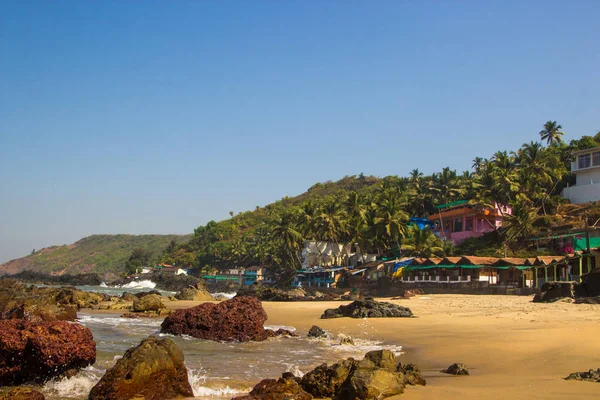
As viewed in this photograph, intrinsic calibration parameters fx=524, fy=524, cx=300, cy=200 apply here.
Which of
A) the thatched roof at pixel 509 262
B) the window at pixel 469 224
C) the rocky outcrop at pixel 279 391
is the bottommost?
the rocky outcrop at pixel 279 391

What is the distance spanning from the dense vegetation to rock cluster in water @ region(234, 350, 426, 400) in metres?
47.8

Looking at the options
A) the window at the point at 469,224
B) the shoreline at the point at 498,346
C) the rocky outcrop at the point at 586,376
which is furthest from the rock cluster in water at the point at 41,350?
the window at the point at 469,224

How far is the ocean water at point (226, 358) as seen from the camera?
10133 mm

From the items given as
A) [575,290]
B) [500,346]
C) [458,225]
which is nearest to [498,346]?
[500,346]

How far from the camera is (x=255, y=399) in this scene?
8.24 metres

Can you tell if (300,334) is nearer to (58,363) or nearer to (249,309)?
(249,309)

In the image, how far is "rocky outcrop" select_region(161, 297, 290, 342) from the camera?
1817 cm

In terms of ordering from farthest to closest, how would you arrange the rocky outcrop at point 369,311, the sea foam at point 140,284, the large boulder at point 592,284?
the sea foam at point 140,284 → the large boulder at point 592,284 → the rocky outcrop at point 369,311

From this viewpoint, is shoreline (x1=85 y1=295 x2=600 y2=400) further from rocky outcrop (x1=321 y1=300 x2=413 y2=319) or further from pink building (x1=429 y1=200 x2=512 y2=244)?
pink building (x1=429 y1=200 x2=512 y2=244)

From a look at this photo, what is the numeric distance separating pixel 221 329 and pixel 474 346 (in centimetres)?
859

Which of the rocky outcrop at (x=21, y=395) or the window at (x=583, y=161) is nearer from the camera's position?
the rocky outcrop at (x=21, y=395)

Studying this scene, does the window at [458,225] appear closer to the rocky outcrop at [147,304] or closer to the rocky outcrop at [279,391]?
the rocky outcrop at [147,304]

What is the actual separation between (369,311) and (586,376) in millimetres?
15884

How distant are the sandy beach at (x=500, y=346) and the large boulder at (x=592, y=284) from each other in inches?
93.4
